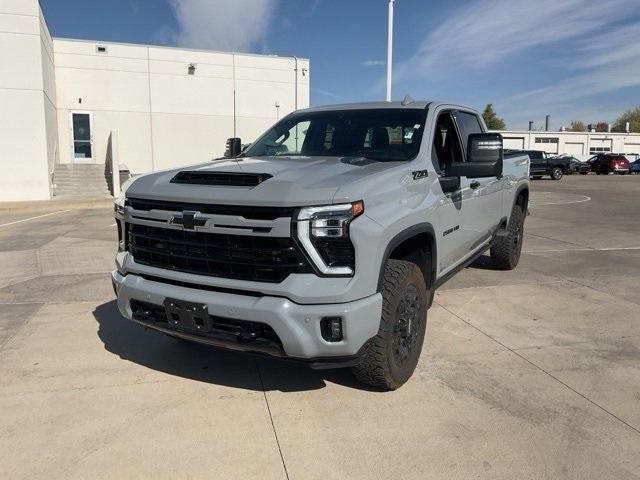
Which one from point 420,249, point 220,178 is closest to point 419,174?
point 420,249

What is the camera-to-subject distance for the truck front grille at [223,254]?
298 cm

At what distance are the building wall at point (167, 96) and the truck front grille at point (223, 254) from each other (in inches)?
920

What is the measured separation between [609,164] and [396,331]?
1805 inches

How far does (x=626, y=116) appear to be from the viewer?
10844cm

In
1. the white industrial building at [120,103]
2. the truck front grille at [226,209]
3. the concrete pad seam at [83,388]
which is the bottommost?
the concrete pad seam at [83,388]

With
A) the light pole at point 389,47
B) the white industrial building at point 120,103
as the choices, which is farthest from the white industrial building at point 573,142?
the light pole at point 389,47

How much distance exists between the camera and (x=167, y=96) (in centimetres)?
2555

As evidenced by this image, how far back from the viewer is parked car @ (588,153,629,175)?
42.8 m

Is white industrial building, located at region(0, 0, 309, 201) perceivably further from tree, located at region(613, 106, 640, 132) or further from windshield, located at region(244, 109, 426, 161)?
tree, located at region(613, 106, 640, 132)

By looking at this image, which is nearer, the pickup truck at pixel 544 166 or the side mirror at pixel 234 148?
the side mirror at pixel 234 148

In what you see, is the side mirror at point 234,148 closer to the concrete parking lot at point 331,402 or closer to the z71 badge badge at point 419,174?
the concrete parking lot at point 331,402

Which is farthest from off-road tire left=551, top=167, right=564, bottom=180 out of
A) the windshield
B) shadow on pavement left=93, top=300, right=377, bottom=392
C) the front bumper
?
the front bumper

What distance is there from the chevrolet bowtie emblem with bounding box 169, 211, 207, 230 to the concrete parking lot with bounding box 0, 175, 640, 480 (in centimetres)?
117

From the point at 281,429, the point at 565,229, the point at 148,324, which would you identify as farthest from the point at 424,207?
the point at 565,229
